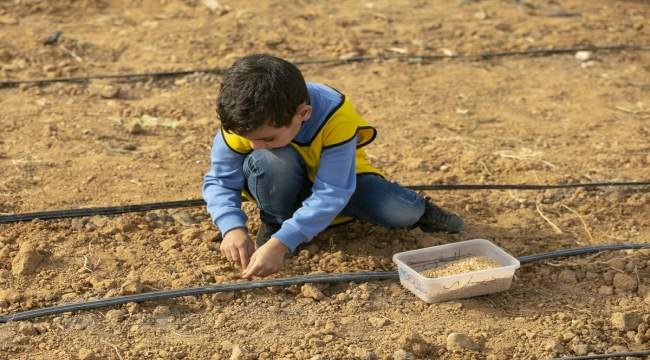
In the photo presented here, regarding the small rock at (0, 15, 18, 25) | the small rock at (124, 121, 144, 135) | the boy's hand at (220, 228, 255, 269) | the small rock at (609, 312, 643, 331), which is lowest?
the small rock at (0, 15, 18, 25)

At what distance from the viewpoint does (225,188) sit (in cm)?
310

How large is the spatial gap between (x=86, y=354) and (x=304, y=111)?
3.57 ft

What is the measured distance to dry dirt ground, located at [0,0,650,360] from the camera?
2.81 m

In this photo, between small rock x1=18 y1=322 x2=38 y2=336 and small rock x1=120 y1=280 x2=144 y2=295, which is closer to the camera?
small rock x1=18 y1=322 x2=38 y2=336

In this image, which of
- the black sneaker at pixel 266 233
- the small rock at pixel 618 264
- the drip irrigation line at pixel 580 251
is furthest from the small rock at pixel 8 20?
the small rock at pixel 618 264

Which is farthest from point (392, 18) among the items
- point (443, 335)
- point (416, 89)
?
point (443, 335)

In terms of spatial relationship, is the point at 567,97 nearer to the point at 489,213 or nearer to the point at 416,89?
the point at 416,89

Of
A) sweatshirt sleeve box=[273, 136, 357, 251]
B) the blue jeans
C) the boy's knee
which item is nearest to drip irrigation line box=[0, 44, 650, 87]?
the blue jeans

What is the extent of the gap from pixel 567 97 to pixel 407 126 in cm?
121

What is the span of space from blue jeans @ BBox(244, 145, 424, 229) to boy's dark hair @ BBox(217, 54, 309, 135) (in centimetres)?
34

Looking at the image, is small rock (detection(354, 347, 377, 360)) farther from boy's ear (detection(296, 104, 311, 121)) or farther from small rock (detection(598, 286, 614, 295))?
small rock (detection(598, 286, 614, 295))

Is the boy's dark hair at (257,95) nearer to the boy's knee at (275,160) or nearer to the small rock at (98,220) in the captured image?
the boy's knee at (275,160)

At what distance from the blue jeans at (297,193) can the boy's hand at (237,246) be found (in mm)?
233

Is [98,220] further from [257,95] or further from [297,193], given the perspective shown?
[257,95]
